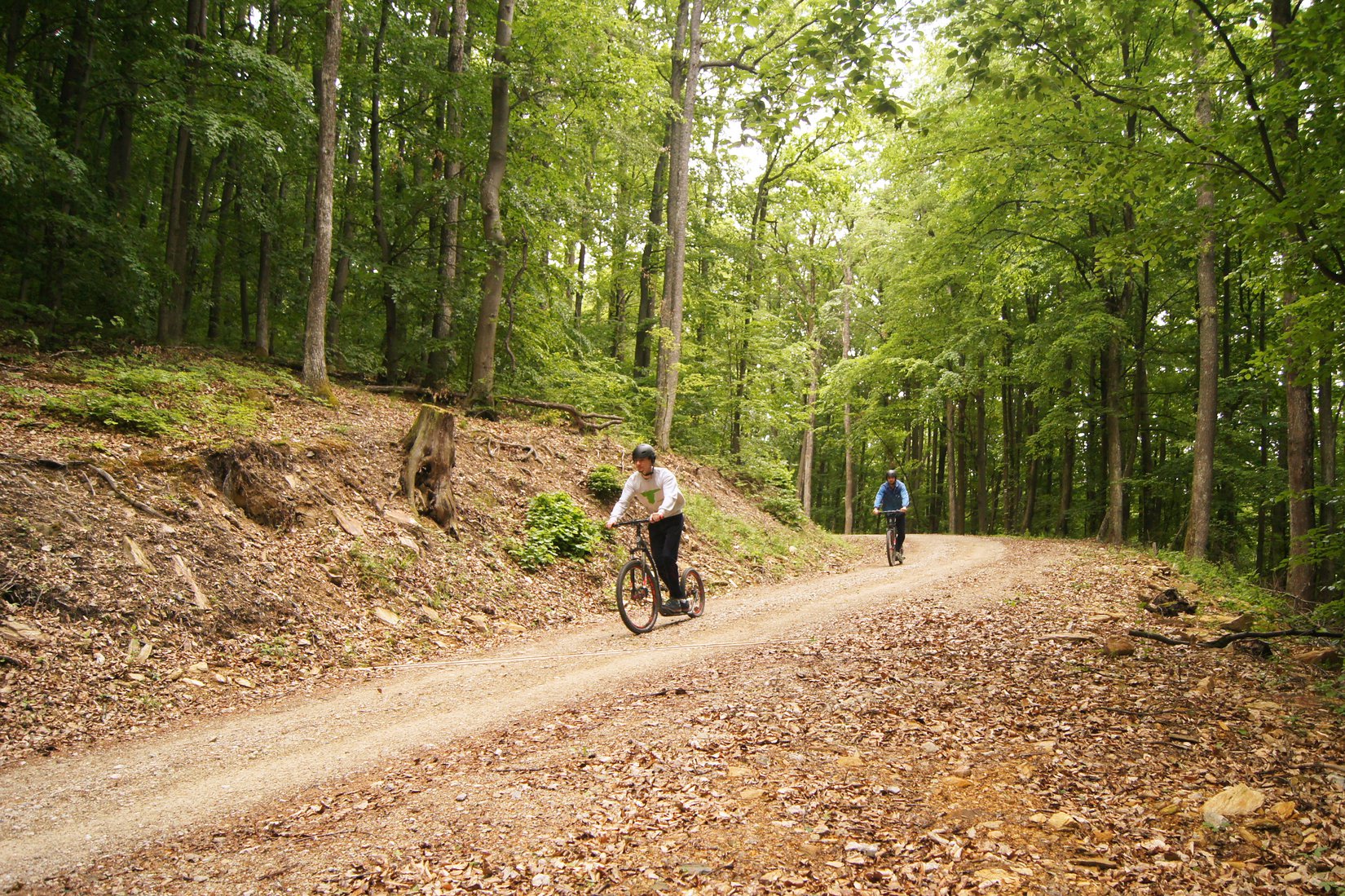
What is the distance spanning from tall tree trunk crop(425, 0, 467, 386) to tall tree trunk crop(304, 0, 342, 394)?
2.41 m

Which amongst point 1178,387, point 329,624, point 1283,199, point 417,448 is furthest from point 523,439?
point 1178,387

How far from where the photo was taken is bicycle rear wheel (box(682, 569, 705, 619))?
A: 8.92 m

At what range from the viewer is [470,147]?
1458 centimetres

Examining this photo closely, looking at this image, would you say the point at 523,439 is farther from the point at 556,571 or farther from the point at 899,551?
the point at 899,551

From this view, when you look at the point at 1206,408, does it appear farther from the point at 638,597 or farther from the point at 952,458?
the point at 952,458

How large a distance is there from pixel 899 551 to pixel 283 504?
41.0 feet

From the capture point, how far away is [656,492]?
27.7 feet

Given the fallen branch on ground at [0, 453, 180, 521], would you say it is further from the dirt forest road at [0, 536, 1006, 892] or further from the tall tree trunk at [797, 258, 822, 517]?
the tall tree trunk at [797, 258, 822, 517]

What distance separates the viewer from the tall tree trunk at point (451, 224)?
14391 mm

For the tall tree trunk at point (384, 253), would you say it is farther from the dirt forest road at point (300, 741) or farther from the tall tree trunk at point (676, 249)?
the dirt forest road at point (300, 741)

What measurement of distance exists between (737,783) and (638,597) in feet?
14.9

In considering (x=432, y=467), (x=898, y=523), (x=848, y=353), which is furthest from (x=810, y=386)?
(x=432, y=467)

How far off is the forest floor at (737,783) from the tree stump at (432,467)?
3.79 meters

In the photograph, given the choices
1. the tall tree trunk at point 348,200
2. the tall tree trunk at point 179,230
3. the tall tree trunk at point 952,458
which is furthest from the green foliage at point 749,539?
the tall tree trunk at point 952,458
